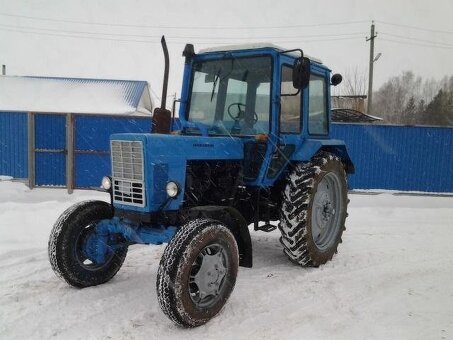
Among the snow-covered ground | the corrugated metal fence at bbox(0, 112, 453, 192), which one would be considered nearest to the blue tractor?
the snow-covered ground

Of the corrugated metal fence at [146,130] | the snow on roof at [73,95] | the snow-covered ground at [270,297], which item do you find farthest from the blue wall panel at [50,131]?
the snow on roof at [73,95]

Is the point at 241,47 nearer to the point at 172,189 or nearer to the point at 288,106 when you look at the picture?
the point at 288,106

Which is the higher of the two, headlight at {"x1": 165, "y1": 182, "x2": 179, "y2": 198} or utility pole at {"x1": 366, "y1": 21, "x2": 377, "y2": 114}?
utility pole at {"x1": 366, "y1": 21, "x2": 377, "y2": 114}

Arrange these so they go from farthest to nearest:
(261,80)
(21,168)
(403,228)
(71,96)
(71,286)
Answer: (71,96) < (21,168) < (403,228) < (261,80) < (71,286)

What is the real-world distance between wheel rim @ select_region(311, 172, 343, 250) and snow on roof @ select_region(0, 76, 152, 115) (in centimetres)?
1580

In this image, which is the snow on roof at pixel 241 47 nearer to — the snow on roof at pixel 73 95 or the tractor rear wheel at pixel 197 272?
the tractor rear wheel at pixel 197 272

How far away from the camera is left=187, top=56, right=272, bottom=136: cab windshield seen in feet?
15.1

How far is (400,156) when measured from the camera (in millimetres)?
11023

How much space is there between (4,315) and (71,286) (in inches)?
27.9

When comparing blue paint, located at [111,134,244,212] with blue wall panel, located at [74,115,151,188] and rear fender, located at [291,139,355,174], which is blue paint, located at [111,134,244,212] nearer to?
rear fender, located at [291,139,355,174]

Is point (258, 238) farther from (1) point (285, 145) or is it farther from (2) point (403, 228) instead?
(2) point (403, 228)

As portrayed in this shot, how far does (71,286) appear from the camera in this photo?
4.09 m

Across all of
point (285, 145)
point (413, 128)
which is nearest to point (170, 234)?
point (285, 145)

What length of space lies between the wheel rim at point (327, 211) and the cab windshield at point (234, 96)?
1.24 meters
